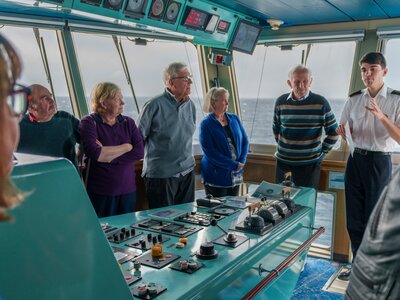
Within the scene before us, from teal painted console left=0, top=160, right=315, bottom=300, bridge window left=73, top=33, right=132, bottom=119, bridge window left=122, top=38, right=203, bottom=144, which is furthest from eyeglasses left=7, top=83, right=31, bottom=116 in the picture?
bridge window left=122, top=38, right=203, bottom=144

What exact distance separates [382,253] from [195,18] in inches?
117

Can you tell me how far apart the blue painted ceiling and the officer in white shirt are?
60 cm

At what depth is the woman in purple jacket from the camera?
281 cm

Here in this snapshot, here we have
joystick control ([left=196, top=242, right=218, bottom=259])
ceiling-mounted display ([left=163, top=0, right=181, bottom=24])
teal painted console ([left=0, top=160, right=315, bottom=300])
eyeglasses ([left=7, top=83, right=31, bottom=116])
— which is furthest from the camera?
ceiling-mounted display ([left=163, top=0, right=181, bottom=24])

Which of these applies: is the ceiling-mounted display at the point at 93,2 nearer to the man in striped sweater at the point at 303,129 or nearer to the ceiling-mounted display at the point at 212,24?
the ceiling-mounted display at the point at 212,24

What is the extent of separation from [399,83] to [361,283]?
3732 mm

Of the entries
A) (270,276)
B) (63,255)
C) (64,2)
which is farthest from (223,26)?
(63,255)

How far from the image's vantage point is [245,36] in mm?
4320

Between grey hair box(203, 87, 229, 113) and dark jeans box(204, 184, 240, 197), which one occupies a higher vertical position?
grey hair box(203, 87, 229, 113)

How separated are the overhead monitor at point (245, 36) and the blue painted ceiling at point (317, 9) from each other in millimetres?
119

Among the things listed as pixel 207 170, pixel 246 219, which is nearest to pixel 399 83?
pixel 207 170

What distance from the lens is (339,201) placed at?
14.1 feet

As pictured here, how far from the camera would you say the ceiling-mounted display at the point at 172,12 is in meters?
3.22

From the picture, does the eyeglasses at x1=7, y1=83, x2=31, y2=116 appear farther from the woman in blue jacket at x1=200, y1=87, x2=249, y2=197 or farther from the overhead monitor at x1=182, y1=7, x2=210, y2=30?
the woman in blue jacket at x1=200, y1=87, x2=249, y2=197
